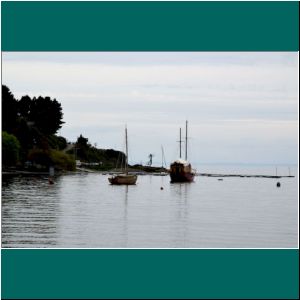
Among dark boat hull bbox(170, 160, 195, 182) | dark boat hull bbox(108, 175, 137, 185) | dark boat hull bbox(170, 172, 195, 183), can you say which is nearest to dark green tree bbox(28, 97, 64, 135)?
dark boat hull bbox(108, 175, 137, 185)

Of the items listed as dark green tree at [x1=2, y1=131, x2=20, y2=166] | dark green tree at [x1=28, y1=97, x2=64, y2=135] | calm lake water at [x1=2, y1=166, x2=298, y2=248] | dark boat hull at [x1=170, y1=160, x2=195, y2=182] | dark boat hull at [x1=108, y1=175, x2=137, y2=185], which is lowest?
calm lake water at [x1=2, y1=166, x2=298, y2=248]

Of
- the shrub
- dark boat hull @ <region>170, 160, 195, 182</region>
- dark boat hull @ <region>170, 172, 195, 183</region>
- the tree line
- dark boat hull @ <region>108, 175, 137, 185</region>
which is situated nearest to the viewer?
the tree line

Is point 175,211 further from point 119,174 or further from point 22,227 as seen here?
point 119,174

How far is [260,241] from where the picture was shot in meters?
17.0

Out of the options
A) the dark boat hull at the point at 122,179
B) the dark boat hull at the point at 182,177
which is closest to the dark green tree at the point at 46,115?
the dark boat hull at the point at 122,179

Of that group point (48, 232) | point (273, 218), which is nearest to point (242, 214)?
point (273, 218)

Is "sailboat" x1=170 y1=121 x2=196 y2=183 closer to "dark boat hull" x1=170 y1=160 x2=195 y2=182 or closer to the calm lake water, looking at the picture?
"dark boat hull" x1=170 y1=160 x2=195 y2=182

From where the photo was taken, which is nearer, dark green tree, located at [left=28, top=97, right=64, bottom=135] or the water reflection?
the water reflection

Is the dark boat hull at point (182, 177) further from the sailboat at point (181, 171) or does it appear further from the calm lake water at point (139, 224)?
the calm lake water at point (139, 224)

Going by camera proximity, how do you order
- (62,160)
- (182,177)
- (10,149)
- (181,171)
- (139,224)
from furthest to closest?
(182,177) < (181,171) < (62,160) < (10,149) < (139,224)

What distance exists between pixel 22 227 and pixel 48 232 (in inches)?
55.2

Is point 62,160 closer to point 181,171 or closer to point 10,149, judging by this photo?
point 10,149

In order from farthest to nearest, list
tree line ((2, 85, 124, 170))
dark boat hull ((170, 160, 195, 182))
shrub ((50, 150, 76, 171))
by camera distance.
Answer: dark boat hull ((170, 160, 195, 182)), shrub ((50, 150, 76, 171)), tree line ((2, 85, 124, 170))

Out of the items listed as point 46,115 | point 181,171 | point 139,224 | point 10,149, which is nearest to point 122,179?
point 181,171
